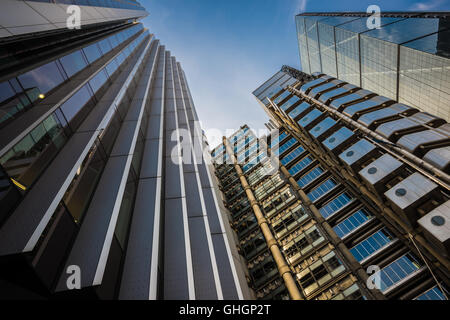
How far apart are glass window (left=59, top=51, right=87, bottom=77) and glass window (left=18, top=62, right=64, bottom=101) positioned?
0.94 m

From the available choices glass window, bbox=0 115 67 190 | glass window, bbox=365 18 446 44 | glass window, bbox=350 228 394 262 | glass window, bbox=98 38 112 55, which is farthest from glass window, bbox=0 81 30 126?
glass window, bbox=365 18 446 44

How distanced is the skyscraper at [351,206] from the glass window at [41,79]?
76.8ft

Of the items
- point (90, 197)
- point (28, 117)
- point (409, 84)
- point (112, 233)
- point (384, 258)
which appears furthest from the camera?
point (409, 84)

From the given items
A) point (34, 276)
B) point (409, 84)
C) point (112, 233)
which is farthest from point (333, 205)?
point (34, 276)

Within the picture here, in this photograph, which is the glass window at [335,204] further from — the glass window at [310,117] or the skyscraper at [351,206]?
the glass window at [310,117]

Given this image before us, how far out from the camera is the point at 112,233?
6.47 metres

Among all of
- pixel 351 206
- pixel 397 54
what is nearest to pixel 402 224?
pixel 351 206

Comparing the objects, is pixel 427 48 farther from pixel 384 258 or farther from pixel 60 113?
pixel 60 113

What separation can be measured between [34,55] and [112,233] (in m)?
9.13

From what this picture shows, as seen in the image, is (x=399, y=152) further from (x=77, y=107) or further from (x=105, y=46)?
(x=105, y=46)

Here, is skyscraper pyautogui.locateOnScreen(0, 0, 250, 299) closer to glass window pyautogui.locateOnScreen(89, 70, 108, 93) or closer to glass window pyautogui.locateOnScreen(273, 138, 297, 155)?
glass window pyautogui.locateOnScreen(89, 70, 108, 93)

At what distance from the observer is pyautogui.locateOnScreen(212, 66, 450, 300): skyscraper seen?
1603 cm

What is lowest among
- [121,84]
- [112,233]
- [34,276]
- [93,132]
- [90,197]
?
[34,276]

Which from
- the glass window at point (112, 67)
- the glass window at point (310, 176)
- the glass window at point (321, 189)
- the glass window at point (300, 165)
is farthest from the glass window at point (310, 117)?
the glass window at point (112, 67)
